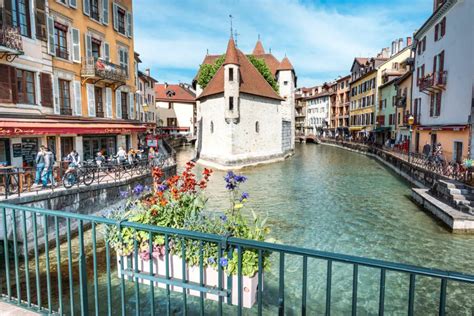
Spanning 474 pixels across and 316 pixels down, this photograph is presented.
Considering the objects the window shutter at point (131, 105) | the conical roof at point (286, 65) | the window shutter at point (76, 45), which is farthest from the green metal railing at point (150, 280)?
the conical roof at point (286, 65)

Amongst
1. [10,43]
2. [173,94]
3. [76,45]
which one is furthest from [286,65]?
[10,43]

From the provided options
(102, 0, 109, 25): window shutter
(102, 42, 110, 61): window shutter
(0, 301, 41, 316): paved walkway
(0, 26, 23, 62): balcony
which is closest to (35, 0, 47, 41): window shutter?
(0, 26, 23, 62): balcony

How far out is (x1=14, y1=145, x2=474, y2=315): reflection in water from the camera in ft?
23.0

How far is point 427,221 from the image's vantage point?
12.5 meters

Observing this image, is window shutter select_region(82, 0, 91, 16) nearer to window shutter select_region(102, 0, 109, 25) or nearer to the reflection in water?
window shutter select_region(102, 0, 109, 25)

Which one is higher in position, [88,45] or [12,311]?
[88,45]

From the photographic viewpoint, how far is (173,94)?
219 ft

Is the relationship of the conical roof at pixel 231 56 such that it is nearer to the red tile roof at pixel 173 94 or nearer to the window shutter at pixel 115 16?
the window shutter at pixel 115 16

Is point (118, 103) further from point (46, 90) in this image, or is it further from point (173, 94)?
A: point (173, 94)

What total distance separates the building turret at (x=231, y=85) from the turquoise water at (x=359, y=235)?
10.8 meters

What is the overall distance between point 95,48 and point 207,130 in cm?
1723

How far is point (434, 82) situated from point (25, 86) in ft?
85.4

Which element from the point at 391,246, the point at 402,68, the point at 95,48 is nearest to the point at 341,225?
the point at 391,246

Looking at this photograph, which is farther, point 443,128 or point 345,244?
point 443,128
